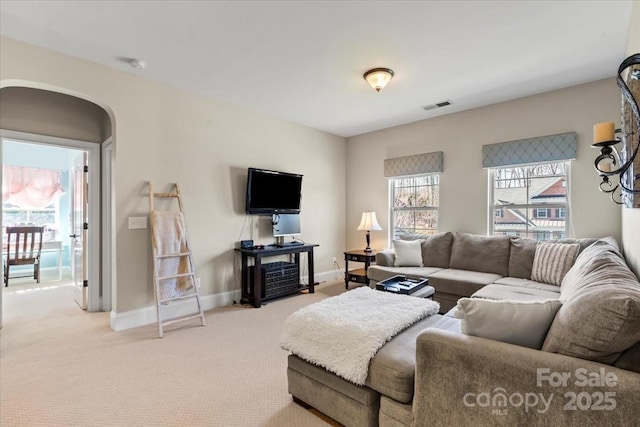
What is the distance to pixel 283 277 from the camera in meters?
4.30

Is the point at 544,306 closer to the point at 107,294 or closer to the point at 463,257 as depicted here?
the point at 463,257

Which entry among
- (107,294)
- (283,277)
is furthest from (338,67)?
(107,294)

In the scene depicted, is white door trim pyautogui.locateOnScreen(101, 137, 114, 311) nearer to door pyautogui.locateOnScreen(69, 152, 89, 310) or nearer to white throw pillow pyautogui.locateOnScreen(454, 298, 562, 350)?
door pyautogui.locateOnScreen(69, 152, 89, 310)

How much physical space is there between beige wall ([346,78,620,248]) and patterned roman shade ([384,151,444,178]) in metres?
0.10

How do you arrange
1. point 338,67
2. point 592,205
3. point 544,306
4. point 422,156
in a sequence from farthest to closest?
1. point 422,156
2. point 592,205
3. point 338,67
4. point 544,306

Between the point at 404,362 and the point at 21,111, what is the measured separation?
4374 mm

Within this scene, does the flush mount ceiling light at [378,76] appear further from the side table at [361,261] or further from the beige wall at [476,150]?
the side table at [361,261]

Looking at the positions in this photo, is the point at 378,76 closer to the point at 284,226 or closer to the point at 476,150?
the point at 476,150

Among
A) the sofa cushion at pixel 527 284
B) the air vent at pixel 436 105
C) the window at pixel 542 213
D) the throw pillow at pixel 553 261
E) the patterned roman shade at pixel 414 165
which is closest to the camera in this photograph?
the sofa cushion at pixel 527 284

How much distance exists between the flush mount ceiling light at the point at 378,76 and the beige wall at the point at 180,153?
1880mm

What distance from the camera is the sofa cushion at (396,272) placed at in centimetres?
380

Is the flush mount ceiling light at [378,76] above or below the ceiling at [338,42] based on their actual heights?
below

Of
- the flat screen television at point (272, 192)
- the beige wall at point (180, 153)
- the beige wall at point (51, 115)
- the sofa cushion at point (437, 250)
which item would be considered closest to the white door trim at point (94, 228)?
the beige wall at point (51, 115)

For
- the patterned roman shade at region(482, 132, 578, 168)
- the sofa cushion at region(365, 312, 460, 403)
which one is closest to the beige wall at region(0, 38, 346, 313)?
the patterned roman shade at region(482, 132, 578, 168)
